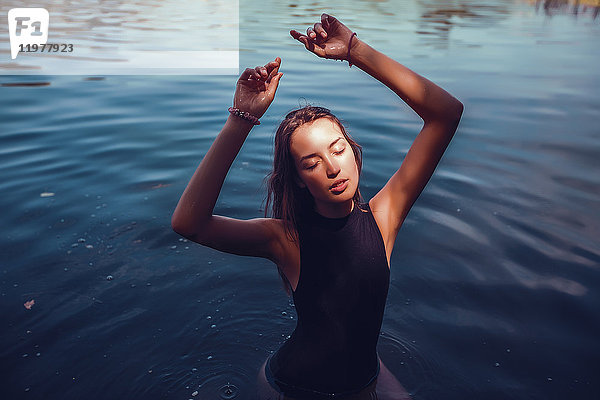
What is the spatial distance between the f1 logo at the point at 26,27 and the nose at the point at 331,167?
1438 centimetres

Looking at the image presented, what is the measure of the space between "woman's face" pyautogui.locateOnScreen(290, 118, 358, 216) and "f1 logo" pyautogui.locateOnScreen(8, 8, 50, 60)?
14251 mm

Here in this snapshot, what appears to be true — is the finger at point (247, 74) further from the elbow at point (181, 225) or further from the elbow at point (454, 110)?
the elbow at point (454, 110)

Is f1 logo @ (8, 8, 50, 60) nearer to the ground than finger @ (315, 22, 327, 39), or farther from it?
nearer to the ground

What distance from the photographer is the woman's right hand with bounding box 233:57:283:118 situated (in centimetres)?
220

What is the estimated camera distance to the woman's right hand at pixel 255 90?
2203mm

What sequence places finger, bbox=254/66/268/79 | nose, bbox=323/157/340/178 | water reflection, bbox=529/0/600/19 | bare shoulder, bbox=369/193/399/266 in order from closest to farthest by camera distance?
finger, bbox=254/66/268/79
nose, bbox=323/157/340/178
bare shoulder, bbox=369/193/399/266
water reflection, bbox=529/0/600/19

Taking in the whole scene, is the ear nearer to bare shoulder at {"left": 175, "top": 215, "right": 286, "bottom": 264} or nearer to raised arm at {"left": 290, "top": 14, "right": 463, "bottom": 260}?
bare shoulder at {"left": 175, "top": 215, "right": 286, "bottom": 264}

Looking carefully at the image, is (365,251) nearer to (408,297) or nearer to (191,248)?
(408,297)

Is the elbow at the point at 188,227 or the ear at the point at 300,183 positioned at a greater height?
the ear at the point at 300,183

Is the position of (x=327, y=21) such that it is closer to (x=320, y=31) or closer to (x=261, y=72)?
(x=320, y=31)

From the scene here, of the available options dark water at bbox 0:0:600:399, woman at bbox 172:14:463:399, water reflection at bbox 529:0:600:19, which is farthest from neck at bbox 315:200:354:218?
water reflection at bbox 529:0:600:19

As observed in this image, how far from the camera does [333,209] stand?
265 cm

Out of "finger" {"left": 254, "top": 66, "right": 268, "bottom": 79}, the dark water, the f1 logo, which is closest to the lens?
"finger" {"left": 254, "top": 66, "right": 268, "bottom": 79}

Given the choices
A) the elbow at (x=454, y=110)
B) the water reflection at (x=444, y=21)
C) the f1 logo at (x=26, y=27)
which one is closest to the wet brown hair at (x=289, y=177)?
the elbow at (x=454, y=110)
